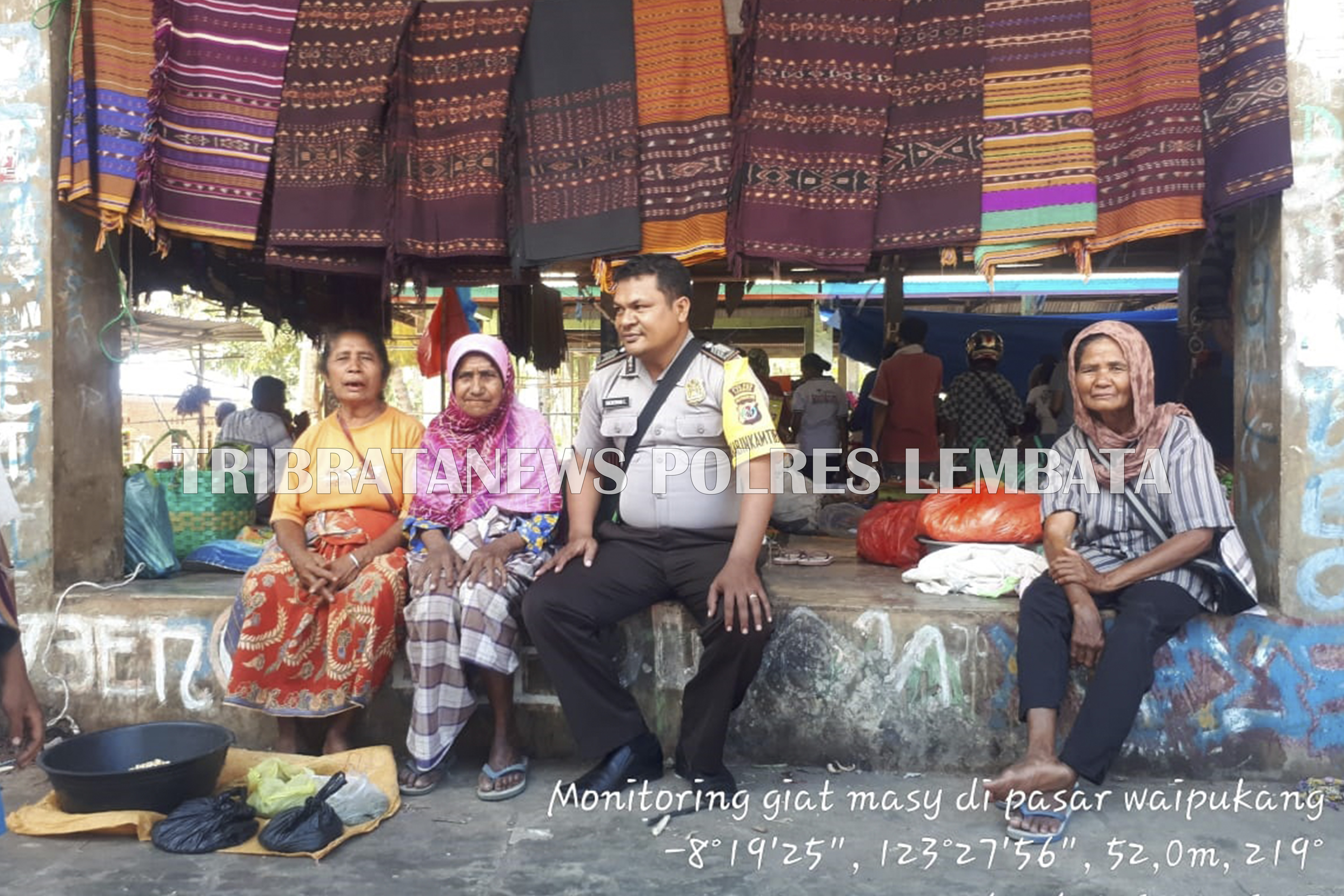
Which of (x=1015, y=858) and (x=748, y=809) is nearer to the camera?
(x=1015, y=858)

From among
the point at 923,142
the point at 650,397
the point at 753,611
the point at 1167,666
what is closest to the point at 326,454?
the point at 650,397

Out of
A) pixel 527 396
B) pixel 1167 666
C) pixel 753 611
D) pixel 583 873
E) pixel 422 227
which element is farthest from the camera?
pixel 527 396

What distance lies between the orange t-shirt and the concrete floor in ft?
12.9

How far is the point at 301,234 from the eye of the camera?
12.5 ft

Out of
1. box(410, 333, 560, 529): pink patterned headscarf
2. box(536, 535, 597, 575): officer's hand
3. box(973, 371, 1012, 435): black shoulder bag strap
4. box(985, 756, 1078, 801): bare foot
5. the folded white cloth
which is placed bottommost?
box(985, 756, 1078, 801): bare foot

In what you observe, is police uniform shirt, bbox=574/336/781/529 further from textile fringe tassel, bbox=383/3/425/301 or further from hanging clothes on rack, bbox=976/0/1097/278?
textile fringe tassel, bbox=383/3/425/301

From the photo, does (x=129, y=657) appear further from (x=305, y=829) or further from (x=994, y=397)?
(x=994, y=397)

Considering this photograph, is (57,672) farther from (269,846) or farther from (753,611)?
(753,611)

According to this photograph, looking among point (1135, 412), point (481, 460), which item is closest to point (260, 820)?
point (481, 460)

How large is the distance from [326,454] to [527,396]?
1242 cm

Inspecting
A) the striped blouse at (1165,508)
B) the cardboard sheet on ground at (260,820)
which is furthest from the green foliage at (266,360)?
the striped blouse at (1165,508)

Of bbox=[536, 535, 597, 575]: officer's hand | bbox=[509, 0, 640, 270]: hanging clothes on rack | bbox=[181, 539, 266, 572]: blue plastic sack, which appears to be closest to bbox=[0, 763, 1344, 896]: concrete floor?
bbox=[536, 535, 597, 575]: officer's hand

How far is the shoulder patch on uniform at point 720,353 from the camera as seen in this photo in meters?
3.41

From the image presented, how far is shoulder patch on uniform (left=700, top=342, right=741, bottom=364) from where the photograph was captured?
3.41 meters
